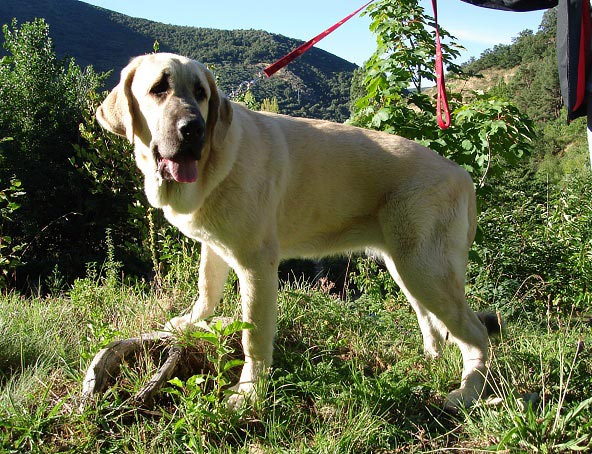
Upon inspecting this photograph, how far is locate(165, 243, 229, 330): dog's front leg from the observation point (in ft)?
11.6

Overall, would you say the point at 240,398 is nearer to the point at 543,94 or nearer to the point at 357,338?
the point at 357,338

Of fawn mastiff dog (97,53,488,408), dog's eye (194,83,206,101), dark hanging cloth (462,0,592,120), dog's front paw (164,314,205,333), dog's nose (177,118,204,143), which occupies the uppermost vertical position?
dark hanging cloth (462,0,592,120)

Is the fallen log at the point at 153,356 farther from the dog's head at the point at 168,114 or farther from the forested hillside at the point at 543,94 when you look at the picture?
the forested hillside at the point at 543,94

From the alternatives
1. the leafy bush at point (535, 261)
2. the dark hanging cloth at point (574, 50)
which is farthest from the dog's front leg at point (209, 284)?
the leafy bush at point (535, 261)

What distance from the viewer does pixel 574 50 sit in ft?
8.10

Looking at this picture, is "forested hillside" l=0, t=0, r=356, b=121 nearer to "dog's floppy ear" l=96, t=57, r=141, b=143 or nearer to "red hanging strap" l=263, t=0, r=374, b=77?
"red hanging strap" l=263, t=0, r=374, b=77

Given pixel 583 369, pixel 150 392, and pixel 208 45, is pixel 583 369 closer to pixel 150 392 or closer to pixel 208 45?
pixel 150 392

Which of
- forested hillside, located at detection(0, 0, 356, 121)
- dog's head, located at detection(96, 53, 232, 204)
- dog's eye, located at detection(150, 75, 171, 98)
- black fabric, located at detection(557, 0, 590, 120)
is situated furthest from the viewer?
forested hillside, located at detection(0, 0, 356, 121)

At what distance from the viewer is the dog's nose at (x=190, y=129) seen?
2.65 m

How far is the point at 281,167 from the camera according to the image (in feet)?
10.7

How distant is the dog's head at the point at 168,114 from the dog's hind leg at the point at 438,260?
124cm

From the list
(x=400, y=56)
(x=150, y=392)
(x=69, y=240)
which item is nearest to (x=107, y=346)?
(x=150, y=392)

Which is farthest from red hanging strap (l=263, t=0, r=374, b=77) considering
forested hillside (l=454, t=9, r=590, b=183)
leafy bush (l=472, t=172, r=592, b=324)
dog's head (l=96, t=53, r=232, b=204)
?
forested hillside (l=454, t=9, r=590, b=183)

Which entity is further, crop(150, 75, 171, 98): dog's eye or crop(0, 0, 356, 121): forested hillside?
crop(0, 0, 356, 121): forested hillside
